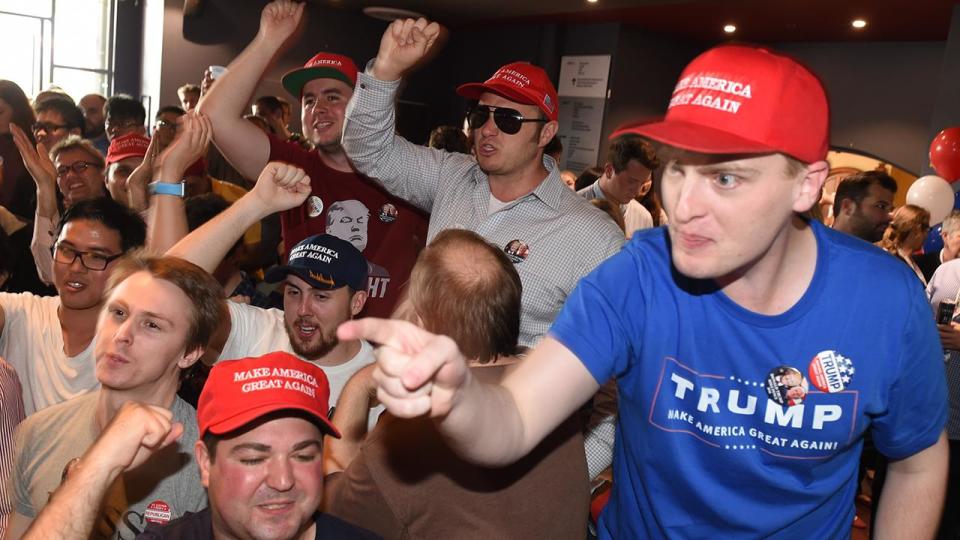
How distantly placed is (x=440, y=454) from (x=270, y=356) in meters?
0.58

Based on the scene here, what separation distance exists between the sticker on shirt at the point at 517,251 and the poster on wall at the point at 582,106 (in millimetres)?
8880

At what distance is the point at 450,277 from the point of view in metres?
1.73

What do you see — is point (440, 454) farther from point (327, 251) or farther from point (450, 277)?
point (327, 251)

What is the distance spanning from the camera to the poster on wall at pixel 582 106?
1130 cm

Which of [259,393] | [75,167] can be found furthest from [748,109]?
[75,167]

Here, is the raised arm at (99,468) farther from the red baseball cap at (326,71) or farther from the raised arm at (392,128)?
the red baseball cap at (326,71)

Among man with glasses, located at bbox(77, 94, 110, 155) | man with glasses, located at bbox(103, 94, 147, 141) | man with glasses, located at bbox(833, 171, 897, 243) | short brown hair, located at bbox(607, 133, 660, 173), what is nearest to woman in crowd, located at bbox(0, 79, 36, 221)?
man with glasses, located at bbox(103, 94, 147, 141)

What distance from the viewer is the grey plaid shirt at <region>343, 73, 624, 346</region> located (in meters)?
2.71

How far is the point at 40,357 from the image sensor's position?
2.63 metres

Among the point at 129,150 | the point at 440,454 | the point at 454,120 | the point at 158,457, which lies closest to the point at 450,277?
the point at 440,454

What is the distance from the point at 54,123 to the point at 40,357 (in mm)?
3456

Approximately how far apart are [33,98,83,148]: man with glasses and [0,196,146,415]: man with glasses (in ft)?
10.0

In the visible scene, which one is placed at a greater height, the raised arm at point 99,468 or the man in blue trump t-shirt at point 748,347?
the man in blue trump t-shirt at point 748,347

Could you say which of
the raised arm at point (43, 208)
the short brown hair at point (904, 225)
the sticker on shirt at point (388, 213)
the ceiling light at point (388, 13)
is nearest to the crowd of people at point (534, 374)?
the sticker on shirt at point (388, 213)
